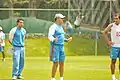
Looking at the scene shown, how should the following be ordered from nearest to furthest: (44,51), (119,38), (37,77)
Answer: (119,38), (37,77), (44,51)

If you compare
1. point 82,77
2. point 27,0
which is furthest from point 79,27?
point 82,77

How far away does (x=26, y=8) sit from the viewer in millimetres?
36219

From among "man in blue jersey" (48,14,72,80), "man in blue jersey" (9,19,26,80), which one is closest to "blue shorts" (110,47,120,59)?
"man in blue jersey" (48,14,72,80)

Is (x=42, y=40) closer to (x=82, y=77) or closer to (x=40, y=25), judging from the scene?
(x=40, y=25)

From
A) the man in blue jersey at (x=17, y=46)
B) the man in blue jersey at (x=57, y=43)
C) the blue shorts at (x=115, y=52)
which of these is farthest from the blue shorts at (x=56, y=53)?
the man in blue jersey at (x=17, y=46)

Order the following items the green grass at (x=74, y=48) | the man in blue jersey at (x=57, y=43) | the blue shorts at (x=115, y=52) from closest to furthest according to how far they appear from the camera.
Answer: the man in blue jersey at (x=57, y=43) < the blue shorts at (x=115, y=52) < the green grass at (x=74, y=48)

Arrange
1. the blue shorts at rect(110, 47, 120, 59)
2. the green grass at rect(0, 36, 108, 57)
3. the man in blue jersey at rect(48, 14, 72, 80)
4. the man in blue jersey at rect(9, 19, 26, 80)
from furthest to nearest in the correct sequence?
the green grass at rect(0, 36, 108, 57) < the man in blue jersey at rect(9, 19, 26, 80) < the blue shorts at rect(110, 47, 120, 59) < the man in blue jersey at rect(48, 14, 72, 80)

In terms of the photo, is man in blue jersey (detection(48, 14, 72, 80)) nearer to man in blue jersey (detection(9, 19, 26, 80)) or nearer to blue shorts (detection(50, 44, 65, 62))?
blue shorts (detection(50, 44, 65, 62))

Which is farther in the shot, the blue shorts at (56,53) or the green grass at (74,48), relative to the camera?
the green grass at (74,48)

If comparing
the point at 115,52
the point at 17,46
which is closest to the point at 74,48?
the point at 17,46

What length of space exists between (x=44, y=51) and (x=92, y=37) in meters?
3.59

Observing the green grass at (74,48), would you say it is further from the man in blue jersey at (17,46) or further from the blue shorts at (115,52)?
the blue shorts at (115,52)

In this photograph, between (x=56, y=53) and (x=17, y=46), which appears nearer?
(x=56, y=53)

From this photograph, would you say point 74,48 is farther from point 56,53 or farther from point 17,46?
point 56,53
